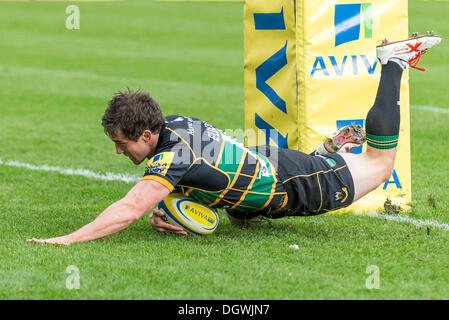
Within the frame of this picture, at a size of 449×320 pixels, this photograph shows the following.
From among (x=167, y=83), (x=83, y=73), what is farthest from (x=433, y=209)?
(x=83, y=73)

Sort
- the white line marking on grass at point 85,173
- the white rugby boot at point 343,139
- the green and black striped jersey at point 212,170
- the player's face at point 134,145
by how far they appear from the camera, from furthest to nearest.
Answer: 1. the white line marking on grass at point 85,173
2. the white rugby boot at point 343,139
3. the player's face at point 134,145
4. the green and black striped jersey at point 212,170

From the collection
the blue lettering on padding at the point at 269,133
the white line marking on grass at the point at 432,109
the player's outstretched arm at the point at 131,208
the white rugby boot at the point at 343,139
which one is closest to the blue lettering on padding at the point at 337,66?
the white rugby boot at the point at 343,139

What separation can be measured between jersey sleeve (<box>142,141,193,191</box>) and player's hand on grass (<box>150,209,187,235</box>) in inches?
21.2

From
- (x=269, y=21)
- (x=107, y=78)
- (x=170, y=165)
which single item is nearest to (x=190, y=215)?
(x=170, y=165)

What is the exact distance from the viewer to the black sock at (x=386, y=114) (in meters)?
5.71

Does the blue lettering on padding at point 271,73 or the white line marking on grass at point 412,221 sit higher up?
the blue lettering on padding at point 271,73

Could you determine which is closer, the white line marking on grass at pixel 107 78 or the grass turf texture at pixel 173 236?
the grass turf texture at pixel 173 236

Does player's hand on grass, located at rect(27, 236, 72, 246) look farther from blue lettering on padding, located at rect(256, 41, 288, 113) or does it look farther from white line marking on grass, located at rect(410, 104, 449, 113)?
white line marking on grass, located at rect(410, 104, 449, 113)

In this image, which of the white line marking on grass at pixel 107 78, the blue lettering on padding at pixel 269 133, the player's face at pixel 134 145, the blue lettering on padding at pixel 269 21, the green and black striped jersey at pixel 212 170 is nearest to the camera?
the green and black striped jersey at pixel 212 170

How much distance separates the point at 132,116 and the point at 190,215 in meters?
0.89

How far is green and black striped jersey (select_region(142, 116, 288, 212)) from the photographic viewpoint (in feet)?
17.2

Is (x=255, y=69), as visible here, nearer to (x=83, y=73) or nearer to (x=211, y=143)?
(x=211, y=143)

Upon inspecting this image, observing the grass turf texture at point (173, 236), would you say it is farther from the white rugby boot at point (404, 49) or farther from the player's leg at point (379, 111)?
the white rugby boot at point (404, 49)

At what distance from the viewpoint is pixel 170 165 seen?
522cm
